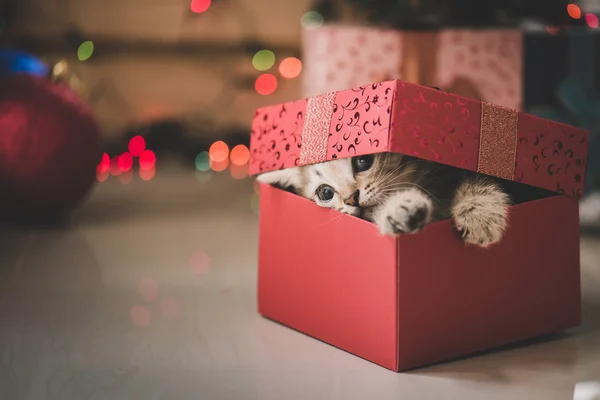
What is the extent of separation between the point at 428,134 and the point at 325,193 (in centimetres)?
22

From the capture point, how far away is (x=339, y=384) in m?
1.10

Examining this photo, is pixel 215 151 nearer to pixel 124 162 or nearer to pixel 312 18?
pixel 124 162

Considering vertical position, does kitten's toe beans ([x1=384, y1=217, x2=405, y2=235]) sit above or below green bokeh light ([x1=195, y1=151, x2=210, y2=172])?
below

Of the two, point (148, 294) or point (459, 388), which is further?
point (148, 294)

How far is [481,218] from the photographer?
3.76 ft

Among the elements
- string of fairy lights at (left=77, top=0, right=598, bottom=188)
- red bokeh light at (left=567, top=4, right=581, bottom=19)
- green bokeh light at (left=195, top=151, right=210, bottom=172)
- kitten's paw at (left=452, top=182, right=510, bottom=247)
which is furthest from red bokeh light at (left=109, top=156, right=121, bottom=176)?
kitten's paw at (left=452, top=182, right=510, bottom=247)

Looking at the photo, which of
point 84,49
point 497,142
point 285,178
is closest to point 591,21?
point 497,142

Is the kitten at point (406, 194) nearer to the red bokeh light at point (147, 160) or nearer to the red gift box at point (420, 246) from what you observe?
the red gift box at point (420, 246)

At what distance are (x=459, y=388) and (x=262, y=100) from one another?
8.42 ft

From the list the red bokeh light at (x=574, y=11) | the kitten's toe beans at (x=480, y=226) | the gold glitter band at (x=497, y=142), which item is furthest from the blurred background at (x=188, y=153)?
the gold glitter band at (x=497, y=142)

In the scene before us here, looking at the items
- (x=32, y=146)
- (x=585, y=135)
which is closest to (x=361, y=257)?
(x=585, y=135)

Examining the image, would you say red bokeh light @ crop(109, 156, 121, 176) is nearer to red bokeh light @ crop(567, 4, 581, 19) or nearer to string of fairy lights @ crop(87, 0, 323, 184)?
string of fairy lights @ crop(87, 0, 323, 184)

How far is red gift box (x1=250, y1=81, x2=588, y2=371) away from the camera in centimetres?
112

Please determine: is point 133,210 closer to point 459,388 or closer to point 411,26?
point 411,26
